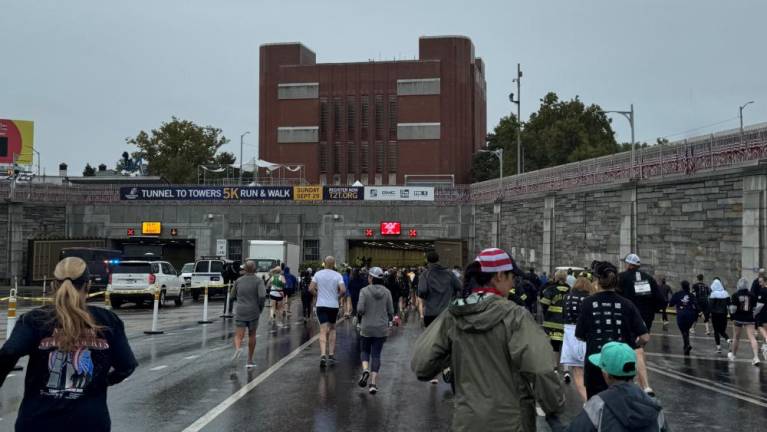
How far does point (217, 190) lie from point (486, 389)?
48.1 meters

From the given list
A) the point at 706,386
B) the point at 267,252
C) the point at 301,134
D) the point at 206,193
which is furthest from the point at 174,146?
the point at 706,386

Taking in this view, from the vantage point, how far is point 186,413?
29.3ft

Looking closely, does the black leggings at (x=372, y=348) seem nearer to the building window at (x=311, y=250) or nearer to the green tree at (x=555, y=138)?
the building window at (x=311, y=250)

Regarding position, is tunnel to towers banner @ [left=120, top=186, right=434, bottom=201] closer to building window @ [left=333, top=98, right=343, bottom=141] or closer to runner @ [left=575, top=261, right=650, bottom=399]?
building window @ [left=333, top=98, right=343, bottom=141]

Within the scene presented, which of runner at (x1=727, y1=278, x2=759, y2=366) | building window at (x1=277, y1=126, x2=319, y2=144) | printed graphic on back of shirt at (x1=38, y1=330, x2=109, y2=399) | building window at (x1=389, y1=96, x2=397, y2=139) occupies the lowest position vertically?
runner at (x1=727, y1=278, x2=759, y2=366)

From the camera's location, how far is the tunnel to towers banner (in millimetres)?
50125

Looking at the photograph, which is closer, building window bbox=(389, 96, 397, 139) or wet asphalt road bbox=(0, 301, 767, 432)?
wet asphalt road bbox=(0, 301, 767, 432)

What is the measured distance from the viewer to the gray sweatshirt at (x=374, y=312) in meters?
11.1

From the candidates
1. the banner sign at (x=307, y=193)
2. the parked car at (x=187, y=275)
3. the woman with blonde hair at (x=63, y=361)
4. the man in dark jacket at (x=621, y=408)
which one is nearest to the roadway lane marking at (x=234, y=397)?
the woman with blonde hair at (x=63, y=361)

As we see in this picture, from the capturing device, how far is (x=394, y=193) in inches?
1959

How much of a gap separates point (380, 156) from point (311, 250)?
25918mm

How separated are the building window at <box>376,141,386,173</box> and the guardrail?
81.1 feet

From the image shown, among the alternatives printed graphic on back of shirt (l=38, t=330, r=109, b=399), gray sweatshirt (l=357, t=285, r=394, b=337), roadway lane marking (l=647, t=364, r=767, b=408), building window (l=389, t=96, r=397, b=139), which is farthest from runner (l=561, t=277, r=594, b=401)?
building window (l=389, t=96, r=397, b=139)

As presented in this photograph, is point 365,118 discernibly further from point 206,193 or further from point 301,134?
point 206,193
